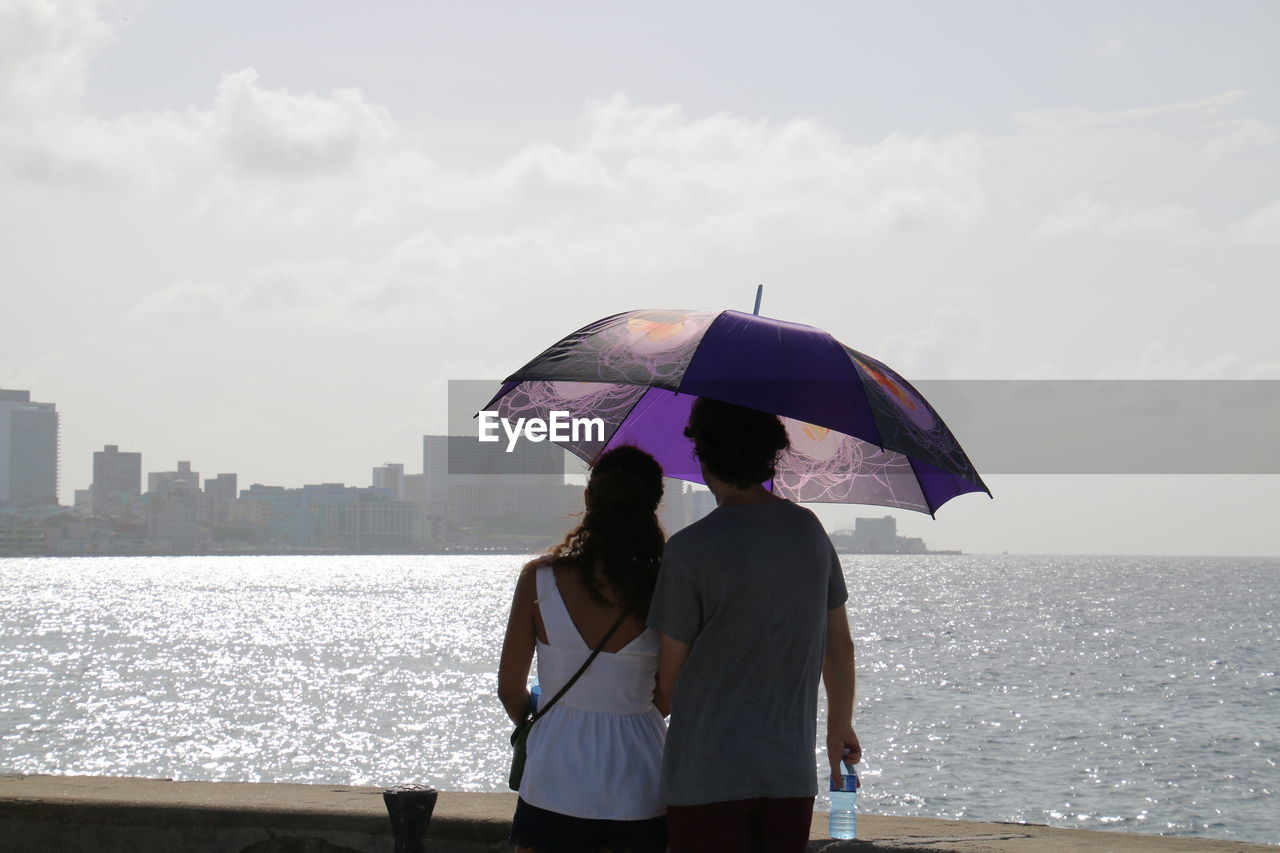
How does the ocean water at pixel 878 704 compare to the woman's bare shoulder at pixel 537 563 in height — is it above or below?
below

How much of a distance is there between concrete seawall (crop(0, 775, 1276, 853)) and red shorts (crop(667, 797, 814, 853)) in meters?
0.97

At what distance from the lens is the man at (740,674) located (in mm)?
3047

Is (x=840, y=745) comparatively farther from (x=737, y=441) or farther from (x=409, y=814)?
(x=409, y=814)

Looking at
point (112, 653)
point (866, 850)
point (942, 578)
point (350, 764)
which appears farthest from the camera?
point (942, 578)

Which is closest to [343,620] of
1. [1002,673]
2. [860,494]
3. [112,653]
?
[112,653]

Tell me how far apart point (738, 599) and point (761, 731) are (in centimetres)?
31

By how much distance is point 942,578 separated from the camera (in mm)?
155000

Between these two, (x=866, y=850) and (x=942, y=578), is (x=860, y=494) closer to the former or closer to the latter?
(x=866, y=850)

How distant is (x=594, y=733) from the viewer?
3.22m

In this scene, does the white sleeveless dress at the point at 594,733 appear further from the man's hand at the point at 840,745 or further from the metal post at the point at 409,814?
the metal post at the point at 409,814

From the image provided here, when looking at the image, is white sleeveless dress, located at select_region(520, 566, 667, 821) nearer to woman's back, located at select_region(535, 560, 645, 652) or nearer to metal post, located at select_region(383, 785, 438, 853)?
woman's back, located at select_region(535, 560, 645, 652)
